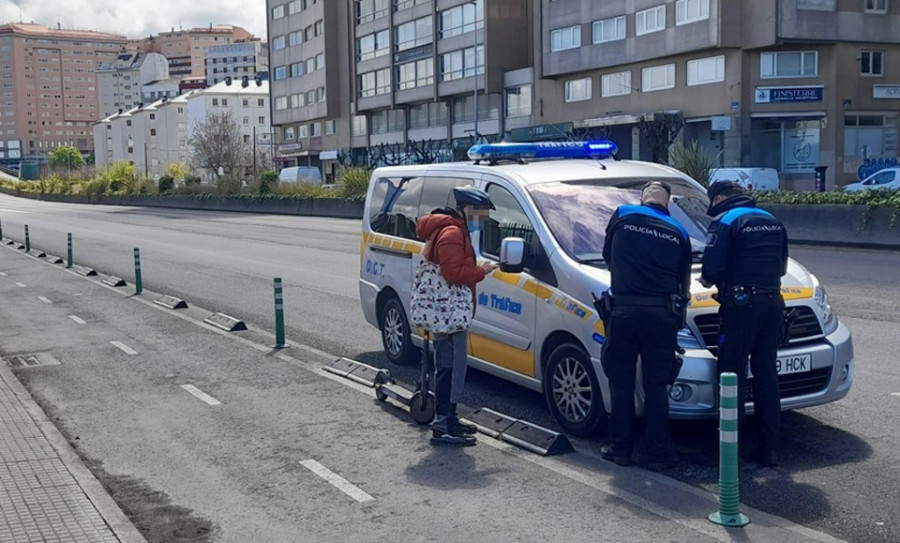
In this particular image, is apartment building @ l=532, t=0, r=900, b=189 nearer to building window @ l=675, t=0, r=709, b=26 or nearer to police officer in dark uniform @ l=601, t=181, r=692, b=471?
building window @ l=675, t=0, r=709, b=26

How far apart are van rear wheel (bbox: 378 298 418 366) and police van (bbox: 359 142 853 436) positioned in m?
0.02

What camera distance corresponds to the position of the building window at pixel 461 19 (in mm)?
66188

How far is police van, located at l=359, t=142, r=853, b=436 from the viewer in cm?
678

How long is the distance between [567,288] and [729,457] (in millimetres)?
2120

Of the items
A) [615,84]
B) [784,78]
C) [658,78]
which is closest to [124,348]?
[784,78]

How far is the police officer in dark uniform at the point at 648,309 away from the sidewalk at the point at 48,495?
9.71 feet

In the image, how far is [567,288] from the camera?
7.15 meters

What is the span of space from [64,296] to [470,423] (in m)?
11.5

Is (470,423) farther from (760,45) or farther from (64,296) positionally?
(760,45)

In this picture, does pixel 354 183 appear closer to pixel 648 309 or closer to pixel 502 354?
pixel 502 354

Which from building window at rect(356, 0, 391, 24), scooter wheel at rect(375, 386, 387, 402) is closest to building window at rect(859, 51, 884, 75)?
building window at rect(356, 0, 391, 24)

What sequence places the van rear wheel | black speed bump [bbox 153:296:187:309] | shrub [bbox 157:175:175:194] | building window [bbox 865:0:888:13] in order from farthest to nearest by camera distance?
1. shrub [bbox 157:175:175:194]
2. building window [bbox 865:0:888:13]
3. black speed bump [bbox 153:296:187:309]
4. the van rear wheel

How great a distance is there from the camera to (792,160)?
157 ft

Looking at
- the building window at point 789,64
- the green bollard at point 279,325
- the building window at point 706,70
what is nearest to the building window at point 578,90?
the building window at point 706,70
